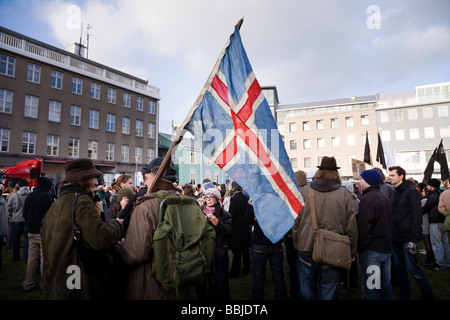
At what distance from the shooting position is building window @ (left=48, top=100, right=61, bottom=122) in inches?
1070

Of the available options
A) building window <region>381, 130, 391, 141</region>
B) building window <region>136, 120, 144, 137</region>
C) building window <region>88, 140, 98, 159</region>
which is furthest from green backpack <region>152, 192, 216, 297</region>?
building window <region>381, 130, 391, 141</region>

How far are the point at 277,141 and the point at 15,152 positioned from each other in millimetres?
29247

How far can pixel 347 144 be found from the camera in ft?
147

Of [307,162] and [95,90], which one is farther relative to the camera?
[307,162]

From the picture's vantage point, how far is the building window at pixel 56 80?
27.5m

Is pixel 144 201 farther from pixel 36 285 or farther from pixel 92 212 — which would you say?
pixel 36 285

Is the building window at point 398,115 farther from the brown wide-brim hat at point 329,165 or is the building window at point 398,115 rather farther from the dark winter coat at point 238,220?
the brown wide-brim hat at point 329,165

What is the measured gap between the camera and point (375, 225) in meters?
3.71

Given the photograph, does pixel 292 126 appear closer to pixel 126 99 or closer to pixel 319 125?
pixel 319 125

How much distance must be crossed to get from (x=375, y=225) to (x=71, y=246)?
146 inches

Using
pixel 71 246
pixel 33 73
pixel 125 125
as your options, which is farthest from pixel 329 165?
pixel 125 125

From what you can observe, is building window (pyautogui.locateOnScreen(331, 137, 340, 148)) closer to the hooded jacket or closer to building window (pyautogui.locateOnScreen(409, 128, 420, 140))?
building window (pyautogui.locateOnScreen(409, 128, 420, 140))

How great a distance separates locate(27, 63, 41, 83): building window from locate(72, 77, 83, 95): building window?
10.9 ft

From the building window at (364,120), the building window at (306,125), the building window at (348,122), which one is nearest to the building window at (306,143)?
the building window at (306,125)
